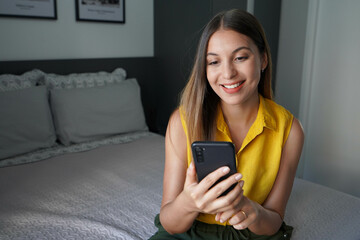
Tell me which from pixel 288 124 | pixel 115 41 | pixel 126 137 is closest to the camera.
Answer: pixel 288 124

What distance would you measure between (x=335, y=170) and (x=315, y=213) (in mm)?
1379

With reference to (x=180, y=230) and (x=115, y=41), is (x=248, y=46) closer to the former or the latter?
(x=180, y=230)

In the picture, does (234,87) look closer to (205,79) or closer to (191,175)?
(205,79)

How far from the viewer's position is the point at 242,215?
93cm

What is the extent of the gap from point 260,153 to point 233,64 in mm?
326

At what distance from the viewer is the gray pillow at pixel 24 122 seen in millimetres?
1986

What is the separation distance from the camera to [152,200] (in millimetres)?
1608

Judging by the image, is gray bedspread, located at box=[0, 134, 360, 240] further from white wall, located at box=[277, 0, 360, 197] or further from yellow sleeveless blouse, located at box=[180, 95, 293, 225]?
white wall, located at box=[277, 0, 360, 197]

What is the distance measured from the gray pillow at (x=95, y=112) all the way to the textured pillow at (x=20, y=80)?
160 millimetres

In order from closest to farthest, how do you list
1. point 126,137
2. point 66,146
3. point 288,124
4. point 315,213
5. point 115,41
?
point 288,124
point 315,213
point 66,146
point 126,137
point 115,41

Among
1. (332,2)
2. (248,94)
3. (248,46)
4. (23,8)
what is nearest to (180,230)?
(248,94)

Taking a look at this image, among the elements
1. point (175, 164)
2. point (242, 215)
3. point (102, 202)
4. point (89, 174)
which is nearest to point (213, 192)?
point (242, 215)

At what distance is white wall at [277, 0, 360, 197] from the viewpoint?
251 centimetres

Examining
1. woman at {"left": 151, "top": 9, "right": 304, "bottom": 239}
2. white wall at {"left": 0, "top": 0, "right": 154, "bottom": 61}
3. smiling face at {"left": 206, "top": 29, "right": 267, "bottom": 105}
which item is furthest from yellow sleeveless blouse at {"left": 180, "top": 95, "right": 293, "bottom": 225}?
white wall at {"left": 0, "top": 0, "right": 154, "bottom": 61}
